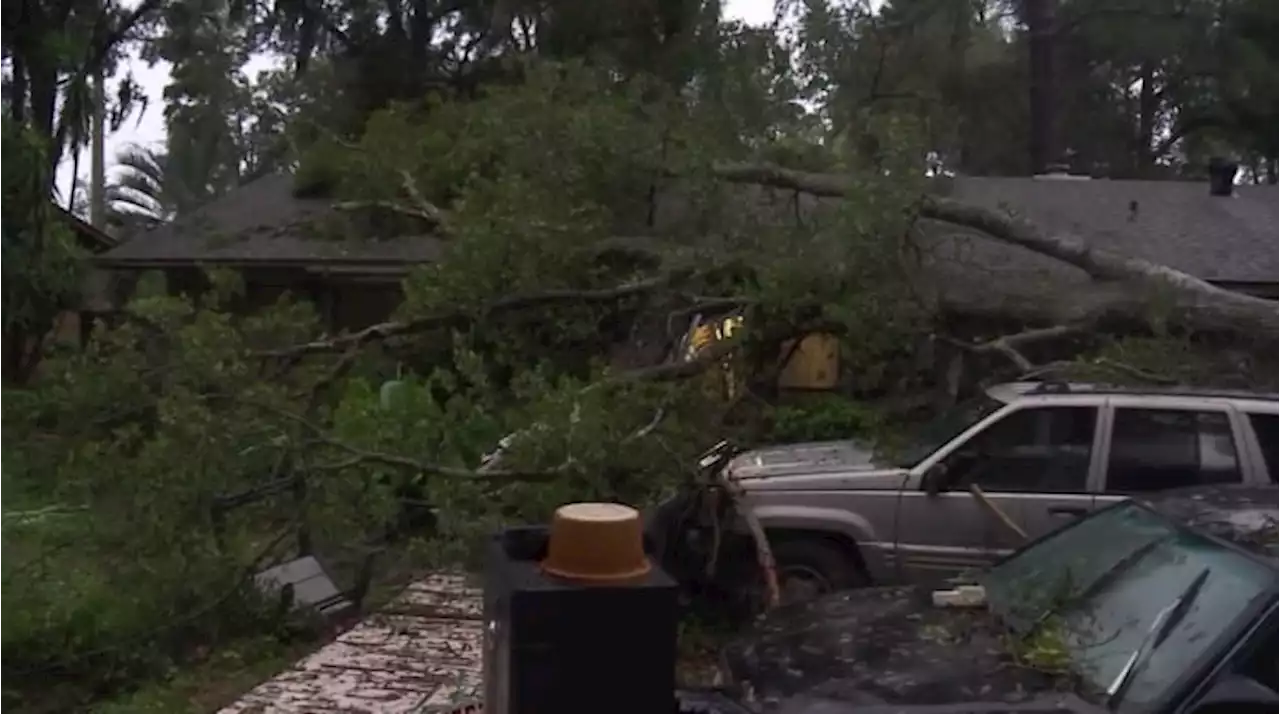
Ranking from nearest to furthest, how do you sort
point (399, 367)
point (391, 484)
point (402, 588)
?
1. point (391, 484)
2. point (402, 588)
3. point (399, 367)

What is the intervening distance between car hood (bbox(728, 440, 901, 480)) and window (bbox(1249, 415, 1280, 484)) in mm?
1804

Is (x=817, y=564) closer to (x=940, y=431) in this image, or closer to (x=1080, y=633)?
(x=940, y=431)

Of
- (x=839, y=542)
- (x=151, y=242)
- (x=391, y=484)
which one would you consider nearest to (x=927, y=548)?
(x=839, y=542)

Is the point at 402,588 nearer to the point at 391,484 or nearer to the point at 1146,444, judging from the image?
the point at 391,484

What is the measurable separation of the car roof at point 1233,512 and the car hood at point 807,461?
2.40 meters

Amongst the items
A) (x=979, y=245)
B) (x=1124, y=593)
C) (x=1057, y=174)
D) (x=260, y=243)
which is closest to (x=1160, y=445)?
(x=1124, y=593)

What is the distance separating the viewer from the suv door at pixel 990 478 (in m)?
6.93

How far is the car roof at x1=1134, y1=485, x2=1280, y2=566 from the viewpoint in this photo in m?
4.01

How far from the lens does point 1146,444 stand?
6.91 metres

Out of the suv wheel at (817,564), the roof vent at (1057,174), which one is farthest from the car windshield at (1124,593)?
the roof vent at (1057,174)

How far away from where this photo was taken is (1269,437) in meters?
6.84

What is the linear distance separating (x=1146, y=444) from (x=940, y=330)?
1253mm

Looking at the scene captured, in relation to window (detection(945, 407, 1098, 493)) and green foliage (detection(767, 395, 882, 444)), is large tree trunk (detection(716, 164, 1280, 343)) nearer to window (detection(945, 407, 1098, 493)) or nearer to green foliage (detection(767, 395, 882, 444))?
window (detection(945, 407, 1098, 493))

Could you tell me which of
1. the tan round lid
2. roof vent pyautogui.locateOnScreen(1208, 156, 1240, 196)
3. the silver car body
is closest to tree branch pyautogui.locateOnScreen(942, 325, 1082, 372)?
the silver car body
